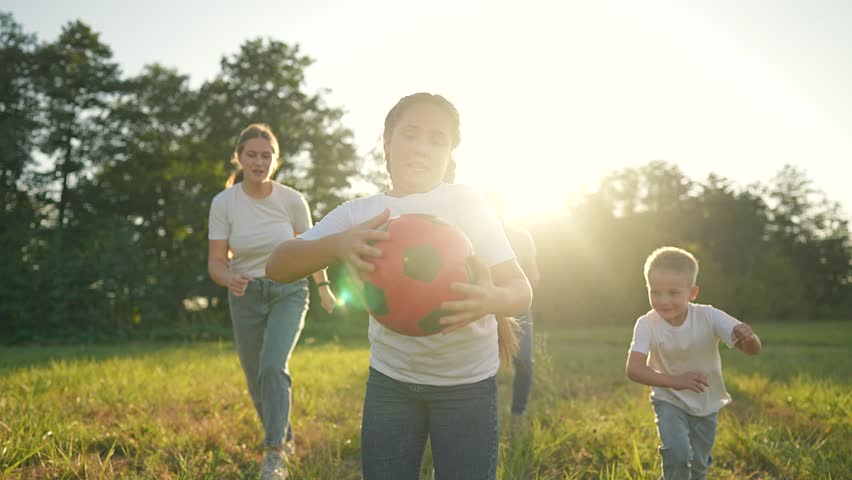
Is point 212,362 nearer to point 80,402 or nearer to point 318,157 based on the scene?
point 80,402

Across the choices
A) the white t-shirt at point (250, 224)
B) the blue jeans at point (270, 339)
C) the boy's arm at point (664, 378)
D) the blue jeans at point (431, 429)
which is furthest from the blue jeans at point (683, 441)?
the white t-shirt at point (250, 224)

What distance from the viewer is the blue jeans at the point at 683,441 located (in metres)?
3.54

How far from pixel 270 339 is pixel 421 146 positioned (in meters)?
2.59

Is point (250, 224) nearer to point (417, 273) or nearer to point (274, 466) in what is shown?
point (274, 466)

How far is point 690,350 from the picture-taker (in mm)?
3758

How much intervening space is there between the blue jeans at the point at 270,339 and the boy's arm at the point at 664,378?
94.6 inches

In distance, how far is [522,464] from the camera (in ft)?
14.1

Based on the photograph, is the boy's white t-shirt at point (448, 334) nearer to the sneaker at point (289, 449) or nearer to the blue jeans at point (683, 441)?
the blue jeans at point (683, 441)

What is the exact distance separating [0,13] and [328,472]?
38.3 metres

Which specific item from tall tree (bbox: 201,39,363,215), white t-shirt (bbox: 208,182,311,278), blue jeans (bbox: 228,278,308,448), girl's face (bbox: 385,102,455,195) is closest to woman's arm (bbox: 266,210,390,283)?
girl's face (bbox: 385,102,455,195)

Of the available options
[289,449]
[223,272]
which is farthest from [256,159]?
[289,449]

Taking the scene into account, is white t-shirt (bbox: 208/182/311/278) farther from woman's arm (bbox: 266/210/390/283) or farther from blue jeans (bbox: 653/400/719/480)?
blue jeans (bbox: 653/400/719/480)

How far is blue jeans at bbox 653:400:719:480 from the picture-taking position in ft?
11.6

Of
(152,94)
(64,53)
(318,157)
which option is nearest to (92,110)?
→ (64,53)
